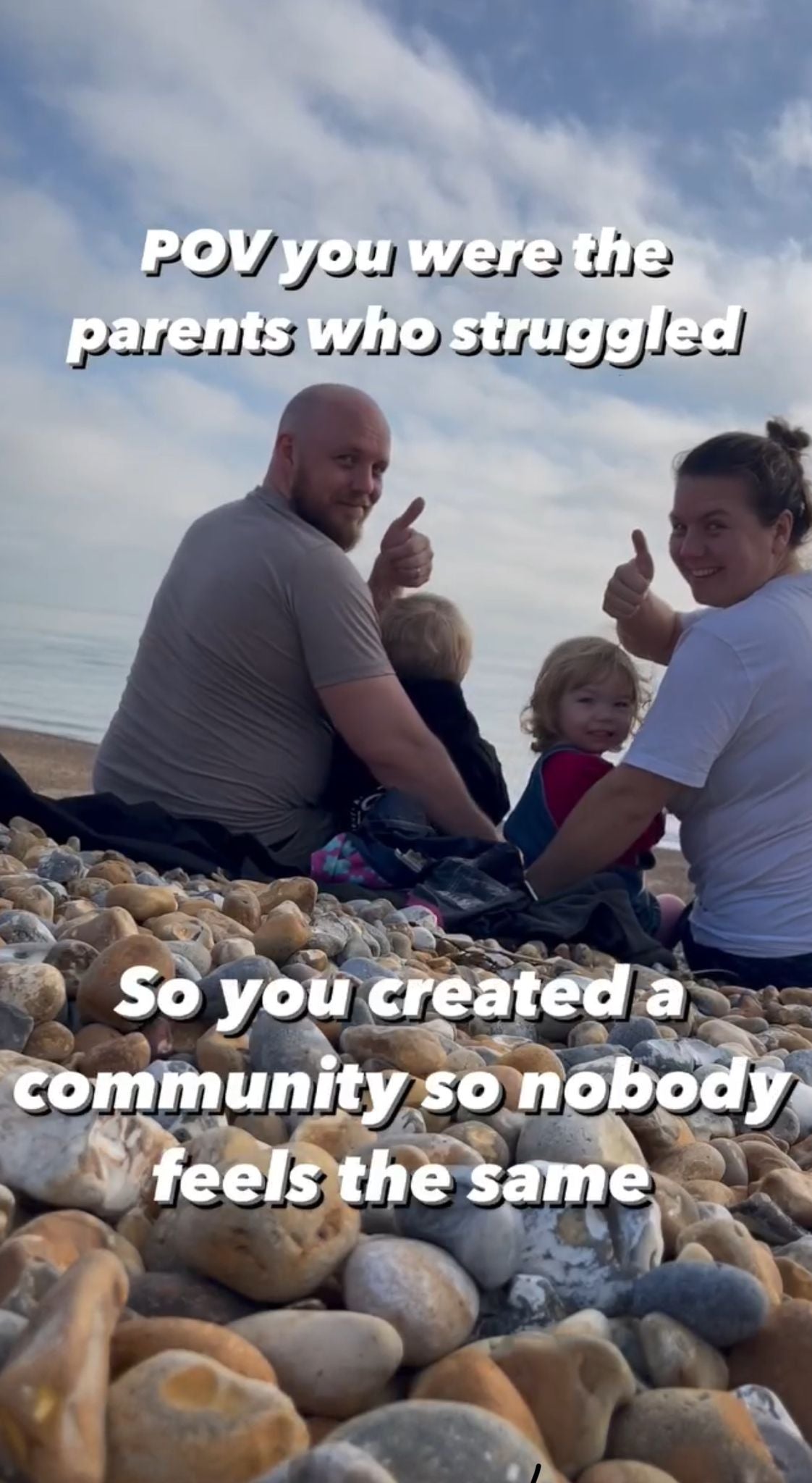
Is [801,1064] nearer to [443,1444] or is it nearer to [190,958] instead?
[190,958]

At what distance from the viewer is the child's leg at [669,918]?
3953 millimetres

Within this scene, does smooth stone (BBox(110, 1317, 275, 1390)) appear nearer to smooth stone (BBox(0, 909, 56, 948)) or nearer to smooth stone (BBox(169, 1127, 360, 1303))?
smooth stone (BBox(169, 1127, 360, 1303))

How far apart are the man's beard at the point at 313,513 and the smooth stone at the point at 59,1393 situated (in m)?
3.38

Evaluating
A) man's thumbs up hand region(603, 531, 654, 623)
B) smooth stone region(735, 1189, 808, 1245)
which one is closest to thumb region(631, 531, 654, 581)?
man's thumbs up hand region(603, 531, 654, 623)

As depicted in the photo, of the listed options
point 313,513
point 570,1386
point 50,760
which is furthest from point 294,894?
point 50,760

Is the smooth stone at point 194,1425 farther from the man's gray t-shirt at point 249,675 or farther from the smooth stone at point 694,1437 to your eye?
the man's gray t-shirt at point 249,675

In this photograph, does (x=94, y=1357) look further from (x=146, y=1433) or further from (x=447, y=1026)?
(x=447, y=1026)

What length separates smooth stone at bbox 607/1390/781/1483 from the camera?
960 millimetres

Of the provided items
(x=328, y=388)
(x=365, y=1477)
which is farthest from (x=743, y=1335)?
(x=328, y=388)

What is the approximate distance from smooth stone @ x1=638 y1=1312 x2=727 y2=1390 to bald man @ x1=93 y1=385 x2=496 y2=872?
8.69ft

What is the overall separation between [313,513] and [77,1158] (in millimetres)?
3191

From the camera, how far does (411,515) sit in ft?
14.4

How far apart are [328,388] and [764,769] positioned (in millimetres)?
1851

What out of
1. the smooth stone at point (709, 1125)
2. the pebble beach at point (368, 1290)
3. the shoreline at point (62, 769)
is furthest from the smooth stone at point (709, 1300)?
the shoreline at point (62, 769)
